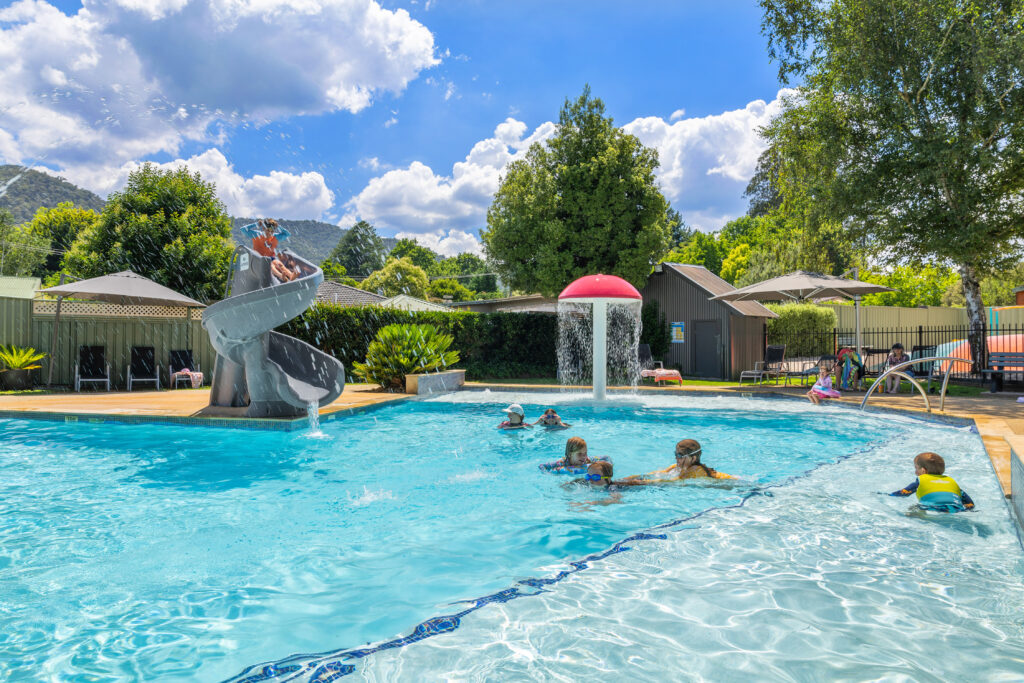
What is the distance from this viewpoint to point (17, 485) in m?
6.69

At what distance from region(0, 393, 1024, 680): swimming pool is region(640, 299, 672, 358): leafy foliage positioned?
14570 millimetres

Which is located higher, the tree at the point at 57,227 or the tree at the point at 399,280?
the tree at the point at 57,227

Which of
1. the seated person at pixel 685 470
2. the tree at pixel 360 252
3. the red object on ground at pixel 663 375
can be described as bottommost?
the seated person at pixel 685 470

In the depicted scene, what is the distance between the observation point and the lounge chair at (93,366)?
640 inches

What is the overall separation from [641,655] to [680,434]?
24.2 feet

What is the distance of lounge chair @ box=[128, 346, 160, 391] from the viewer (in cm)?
1728

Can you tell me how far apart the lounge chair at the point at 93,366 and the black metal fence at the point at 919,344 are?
20542 millimetres

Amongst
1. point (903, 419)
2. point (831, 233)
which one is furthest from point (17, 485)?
point (831, 233)

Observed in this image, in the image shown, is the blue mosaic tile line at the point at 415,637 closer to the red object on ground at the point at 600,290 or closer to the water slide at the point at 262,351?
the water slide at the point at 262,351

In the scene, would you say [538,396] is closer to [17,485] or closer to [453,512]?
[453,512]

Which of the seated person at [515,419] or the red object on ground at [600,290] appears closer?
the seated person at [515,419]

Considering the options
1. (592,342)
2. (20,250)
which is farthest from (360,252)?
(592,342)

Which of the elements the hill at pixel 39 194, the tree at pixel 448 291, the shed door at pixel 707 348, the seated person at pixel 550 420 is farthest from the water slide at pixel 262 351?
the tree at pixel 448 291

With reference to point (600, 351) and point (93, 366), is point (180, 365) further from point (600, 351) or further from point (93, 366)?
point (600, 351)
